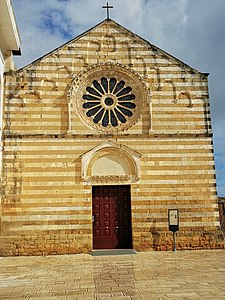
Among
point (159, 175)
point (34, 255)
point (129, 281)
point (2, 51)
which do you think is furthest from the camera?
point (2, 51)

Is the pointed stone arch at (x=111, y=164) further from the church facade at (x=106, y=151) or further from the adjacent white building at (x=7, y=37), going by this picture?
the adjacent white building at (x=7, y=37)

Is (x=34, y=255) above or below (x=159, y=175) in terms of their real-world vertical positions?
below

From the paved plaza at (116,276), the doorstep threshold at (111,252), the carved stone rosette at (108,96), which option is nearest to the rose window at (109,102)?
the carved stone rosette at (108,96)

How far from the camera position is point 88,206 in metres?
14.3

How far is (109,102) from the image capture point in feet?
51.1

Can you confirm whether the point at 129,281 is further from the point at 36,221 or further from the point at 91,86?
the point at 91,86

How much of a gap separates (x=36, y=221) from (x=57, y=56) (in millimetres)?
6948

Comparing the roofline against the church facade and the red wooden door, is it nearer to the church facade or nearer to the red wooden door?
the church facade

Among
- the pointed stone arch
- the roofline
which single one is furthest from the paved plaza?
the roofline

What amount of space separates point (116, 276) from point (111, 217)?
205 inches

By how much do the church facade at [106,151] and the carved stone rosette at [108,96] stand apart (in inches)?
1.7

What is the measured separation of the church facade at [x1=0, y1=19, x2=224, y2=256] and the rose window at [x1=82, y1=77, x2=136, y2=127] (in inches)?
1.7

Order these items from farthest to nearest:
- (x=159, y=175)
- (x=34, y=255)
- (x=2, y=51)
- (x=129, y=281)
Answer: (x=2, y=51), (x=159, y=175), (x=34, y=255), (x=129, y=281)

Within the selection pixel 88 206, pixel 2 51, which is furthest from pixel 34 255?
pixel 2 51
